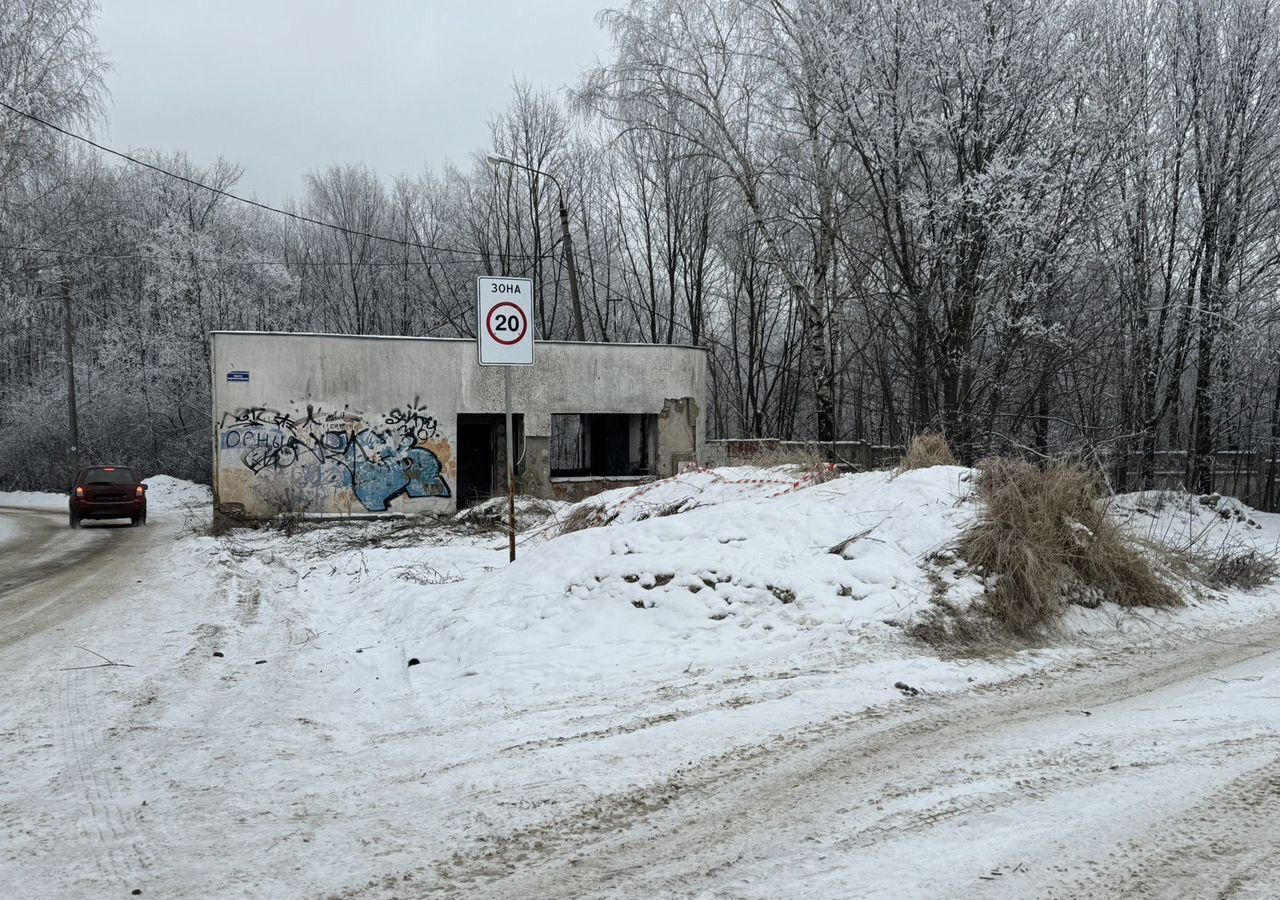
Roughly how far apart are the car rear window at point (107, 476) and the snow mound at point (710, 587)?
683 inches

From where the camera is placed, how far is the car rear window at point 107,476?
22.1 meters

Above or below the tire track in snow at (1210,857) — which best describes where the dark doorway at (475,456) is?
above

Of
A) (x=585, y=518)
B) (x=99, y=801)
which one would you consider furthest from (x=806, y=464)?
(x=99, y=801)

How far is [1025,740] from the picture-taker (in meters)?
4.69

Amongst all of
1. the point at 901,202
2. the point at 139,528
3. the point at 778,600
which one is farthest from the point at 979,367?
the point at 139,528

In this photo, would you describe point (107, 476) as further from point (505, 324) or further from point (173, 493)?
point (505, 324)

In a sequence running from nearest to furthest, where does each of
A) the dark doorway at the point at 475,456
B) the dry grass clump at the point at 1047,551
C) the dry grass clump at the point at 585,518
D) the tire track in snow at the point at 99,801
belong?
the tire track in snow at the point at 99,801, the dry grass clump at the point at 1047,551, the dry grass clump at the point at 585,518, the dark doorway at the point at 475,456

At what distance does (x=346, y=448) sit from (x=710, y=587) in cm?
1567

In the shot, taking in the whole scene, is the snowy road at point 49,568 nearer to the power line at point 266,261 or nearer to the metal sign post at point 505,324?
the metal sign post at point 505,324

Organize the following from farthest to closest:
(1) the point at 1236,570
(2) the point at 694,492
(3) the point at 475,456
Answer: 1. (3) the point at 475,456
2. (2) the point at 694,492
3. (1) the point at 1236,570

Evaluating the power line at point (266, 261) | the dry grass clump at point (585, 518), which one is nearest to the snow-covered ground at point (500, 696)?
the dry grass clump at point (585, 518)

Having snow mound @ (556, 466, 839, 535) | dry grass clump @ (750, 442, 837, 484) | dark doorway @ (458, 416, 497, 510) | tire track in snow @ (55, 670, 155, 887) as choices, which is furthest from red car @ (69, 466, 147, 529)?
tire track in snow @ (55, 670, 155, 887)

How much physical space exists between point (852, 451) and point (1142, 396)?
649cm

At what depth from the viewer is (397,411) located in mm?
21562
